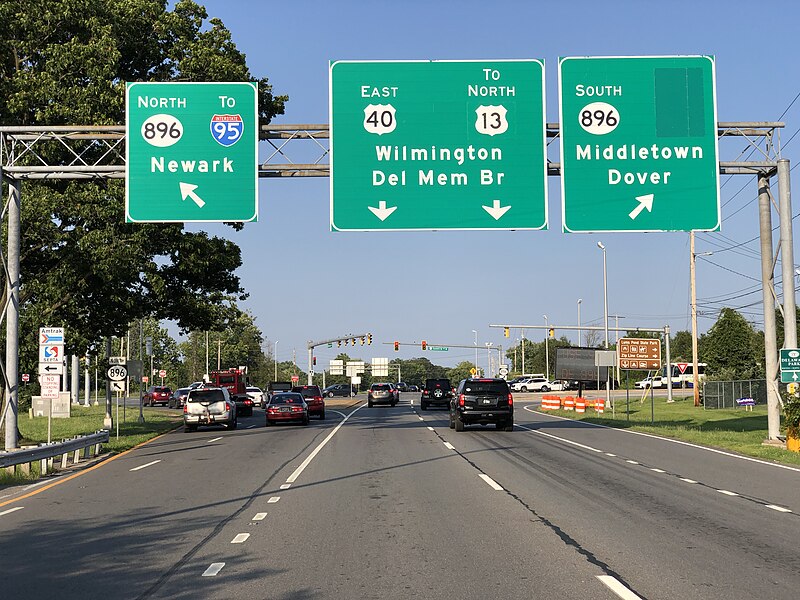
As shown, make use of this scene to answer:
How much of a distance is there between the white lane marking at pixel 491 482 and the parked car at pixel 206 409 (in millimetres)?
21462

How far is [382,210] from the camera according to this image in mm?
22234

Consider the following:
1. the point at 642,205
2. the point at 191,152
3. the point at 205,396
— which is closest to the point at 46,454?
the point at 191,152

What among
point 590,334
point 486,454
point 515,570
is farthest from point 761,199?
point 590,334

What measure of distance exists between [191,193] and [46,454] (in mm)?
6799

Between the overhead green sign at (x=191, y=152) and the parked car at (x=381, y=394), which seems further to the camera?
the parked car at (x=381, y=394)

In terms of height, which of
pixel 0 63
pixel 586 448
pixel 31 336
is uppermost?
pixel 0 63

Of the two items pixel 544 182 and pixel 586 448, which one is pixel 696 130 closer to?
pixel 544 182

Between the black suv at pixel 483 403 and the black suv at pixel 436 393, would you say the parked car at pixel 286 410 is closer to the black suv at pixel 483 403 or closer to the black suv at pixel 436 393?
the black suv at pixel 483 403

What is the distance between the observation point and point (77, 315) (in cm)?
3200

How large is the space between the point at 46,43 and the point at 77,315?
9157 mm

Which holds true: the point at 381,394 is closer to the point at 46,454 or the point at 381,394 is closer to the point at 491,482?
the point at 46,454

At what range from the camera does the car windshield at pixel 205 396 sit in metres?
38.1

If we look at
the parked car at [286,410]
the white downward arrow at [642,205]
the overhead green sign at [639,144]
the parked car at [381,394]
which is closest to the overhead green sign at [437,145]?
the overhead green sign at [639,144]

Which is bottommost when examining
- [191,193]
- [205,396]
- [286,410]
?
[286,410]
